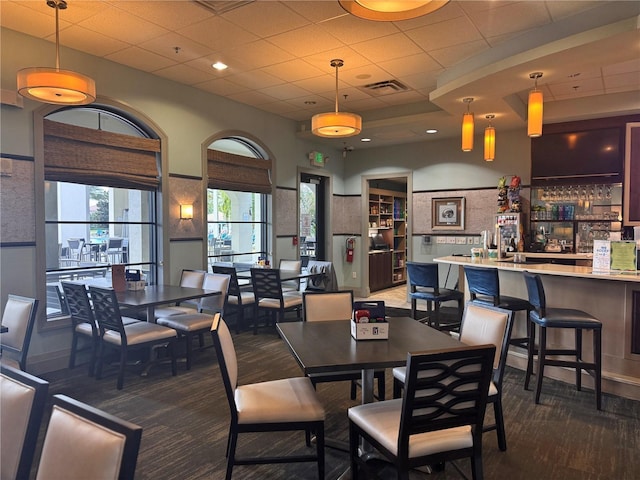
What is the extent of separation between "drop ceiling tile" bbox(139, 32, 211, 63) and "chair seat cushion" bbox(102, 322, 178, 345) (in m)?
2.83

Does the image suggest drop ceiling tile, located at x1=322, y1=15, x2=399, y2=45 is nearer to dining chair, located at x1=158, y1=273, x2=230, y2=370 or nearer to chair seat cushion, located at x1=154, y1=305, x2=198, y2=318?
dining chair, located at x1=158, y1=273, x2=230, y2=370

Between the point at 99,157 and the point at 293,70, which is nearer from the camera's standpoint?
the point at 99,157

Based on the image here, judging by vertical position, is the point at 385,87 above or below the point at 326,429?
above

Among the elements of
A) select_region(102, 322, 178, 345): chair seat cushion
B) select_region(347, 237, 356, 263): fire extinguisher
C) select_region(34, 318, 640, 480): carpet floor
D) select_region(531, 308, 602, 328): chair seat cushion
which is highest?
select_region(347, 237, 356, 263): fire extinguisher

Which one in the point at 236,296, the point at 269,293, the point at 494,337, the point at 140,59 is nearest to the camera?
the point at 494,337

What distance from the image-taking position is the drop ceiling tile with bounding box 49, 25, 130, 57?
407 cm

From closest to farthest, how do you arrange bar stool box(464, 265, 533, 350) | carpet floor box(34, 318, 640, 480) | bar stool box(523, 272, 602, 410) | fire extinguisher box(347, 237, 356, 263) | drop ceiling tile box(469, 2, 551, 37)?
carpet floor box(34, 318, 640, 480), bar stool box(523, 272, 602, 410), drop ceiling tile box(469, 2, 551, 37), bar stool box(464, 265, 533, 350), fire extinguisher box(347, 237, 356, 263)

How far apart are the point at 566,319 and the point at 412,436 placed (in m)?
2.17

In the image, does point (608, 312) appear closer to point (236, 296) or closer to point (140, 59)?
point (236, 296)

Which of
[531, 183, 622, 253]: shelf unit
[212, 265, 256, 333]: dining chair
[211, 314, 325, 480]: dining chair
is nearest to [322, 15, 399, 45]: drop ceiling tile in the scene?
[211, 314, 325, 480]: dining chair

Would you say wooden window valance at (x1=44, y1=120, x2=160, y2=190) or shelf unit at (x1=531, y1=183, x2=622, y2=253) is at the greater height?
wooden window valance at (x1=44, y1=120, x2=160, y2=190)

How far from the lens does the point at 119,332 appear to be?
375 centimetres

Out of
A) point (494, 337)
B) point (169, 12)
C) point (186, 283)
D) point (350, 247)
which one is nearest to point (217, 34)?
point (169, 12)

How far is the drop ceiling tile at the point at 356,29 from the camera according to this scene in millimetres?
3824
